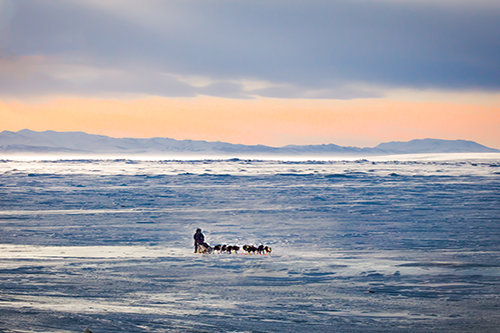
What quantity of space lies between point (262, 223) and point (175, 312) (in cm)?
925

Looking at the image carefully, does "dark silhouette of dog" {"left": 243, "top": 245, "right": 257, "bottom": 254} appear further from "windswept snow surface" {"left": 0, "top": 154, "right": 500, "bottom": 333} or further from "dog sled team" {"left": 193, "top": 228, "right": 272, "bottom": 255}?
"windswept snow surface" {"left": 0, "top": 154, "right": 500, "bottom": 333}

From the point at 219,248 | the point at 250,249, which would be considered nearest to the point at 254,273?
the point at 250,249

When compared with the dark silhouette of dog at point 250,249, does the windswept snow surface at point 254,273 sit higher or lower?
lower

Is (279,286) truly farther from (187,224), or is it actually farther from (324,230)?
(187,224)

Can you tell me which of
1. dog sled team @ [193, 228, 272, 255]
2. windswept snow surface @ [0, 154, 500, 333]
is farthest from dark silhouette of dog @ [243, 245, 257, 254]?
windswept snow surface @ [0, 154, 500, 333]

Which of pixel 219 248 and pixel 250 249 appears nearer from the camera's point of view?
pixel 250 249

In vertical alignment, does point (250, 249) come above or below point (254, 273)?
above

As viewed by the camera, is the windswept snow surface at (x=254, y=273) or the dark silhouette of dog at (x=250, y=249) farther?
the dark silhouette of dog at (x=250, y=249)

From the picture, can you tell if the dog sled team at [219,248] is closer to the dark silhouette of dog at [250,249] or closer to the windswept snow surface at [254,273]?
the dark silhouette of dog at [250,249]

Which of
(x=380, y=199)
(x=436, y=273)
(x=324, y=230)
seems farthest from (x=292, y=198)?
(x=436, y=273)

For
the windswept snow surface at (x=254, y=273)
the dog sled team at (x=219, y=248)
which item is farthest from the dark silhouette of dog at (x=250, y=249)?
the windswept snow surface at (x=254, y=273)

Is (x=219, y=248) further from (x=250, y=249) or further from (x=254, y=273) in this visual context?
(x=254, y=273)

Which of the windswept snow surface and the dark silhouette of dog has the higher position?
the dark silhouette of dog

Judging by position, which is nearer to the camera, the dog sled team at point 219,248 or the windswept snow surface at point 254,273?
the windswept snow surface at point 254,273
